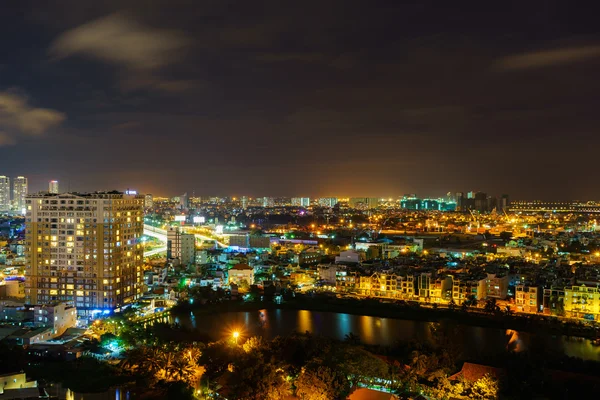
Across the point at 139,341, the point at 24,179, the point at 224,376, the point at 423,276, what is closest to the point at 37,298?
the point at 139,341

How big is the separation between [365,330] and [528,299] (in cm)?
285

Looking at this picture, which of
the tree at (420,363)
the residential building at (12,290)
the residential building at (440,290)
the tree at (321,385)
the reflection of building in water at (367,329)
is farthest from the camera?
the residential building at (440,290)

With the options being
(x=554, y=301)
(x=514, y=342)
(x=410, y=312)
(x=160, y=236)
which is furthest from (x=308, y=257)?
(x=514, y=342)

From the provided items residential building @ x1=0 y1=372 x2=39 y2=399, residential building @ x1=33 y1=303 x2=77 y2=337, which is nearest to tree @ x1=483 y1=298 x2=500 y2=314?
residential building @ x1=33 y1=303 x2=77 y2=337

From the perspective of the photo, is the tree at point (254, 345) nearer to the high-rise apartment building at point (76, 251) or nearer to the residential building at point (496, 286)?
the high-rise apartment building at point (76, 251)

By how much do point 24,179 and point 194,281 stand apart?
31.7 m

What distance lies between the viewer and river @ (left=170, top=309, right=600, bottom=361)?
7.00m

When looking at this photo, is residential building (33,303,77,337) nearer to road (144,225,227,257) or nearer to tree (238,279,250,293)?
tree (238,279,250,293)

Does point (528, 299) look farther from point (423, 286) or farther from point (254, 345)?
point (254, 345)

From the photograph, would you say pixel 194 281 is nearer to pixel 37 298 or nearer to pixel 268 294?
pixel 268 294

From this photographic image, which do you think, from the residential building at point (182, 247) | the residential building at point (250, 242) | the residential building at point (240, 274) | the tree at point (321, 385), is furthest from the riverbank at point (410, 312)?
the residential building at point (250, 242)

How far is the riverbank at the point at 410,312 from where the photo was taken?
7.70 meters

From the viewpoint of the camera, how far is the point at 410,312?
8875 millimetres

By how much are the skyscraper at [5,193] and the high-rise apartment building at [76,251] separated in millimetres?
30266
